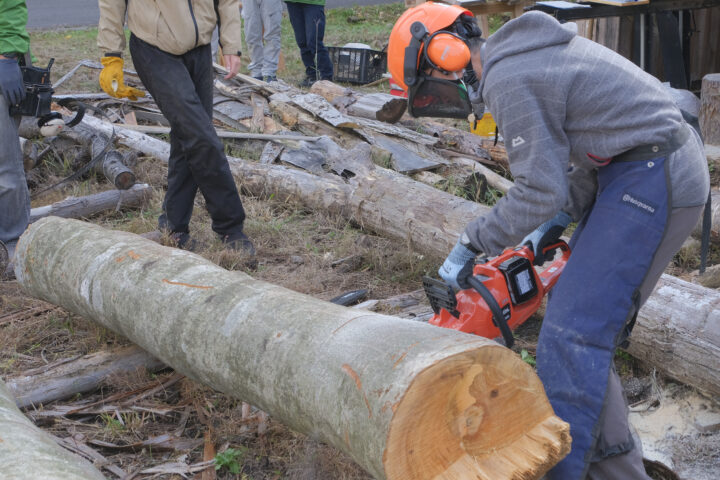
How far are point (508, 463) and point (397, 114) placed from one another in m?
6.12

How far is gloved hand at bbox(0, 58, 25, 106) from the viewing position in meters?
4.43

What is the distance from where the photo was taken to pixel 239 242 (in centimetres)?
484

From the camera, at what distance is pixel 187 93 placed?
4504mm

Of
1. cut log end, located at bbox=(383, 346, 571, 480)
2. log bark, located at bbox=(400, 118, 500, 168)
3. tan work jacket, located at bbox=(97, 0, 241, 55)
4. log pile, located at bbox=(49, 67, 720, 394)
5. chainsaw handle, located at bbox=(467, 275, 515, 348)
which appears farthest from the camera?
log bark, located at bbox=(400, 118, 500, 168)

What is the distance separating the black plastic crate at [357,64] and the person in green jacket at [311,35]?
1.24 ft

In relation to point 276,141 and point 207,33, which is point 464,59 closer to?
point 207,33

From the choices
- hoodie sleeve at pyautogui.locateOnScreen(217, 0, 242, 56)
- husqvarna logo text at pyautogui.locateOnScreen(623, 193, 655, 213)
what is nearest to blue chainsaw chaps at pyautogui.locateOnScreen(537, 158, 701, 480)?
husqvarna logo text at pyautogui.locateOnScreen(623, 193, 655, 213)

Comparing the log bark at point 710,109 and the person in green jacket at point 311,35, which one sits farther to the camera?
the person in green jacket at point 311,35

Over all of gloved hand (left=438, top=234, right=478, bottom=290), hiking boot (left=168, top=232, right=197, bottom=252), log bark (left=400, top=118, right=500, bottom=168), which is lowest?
hiking boot (left=168, top=232, right=197, bottom=252)

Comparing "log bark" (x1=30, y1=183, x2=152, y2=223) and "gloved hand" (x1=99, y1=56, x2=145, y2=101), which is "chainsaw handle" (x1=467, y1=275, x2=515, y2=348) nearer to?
"gloved hand" (x1=99, y1=56, x2=145, y2=101)

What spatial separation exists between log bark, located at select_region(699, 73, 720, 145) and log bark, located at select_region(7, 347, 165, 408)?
5.18 metres

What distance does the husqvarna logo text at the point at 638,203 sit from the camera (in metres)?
2.46

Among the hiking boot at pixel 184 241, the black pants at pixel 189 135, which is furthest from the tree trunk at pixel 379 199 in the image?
the hiking boot at pixel 184 241

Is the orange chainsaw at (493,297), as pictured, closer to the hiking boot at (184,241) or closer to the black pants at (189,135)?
the black pants at (189,135)
